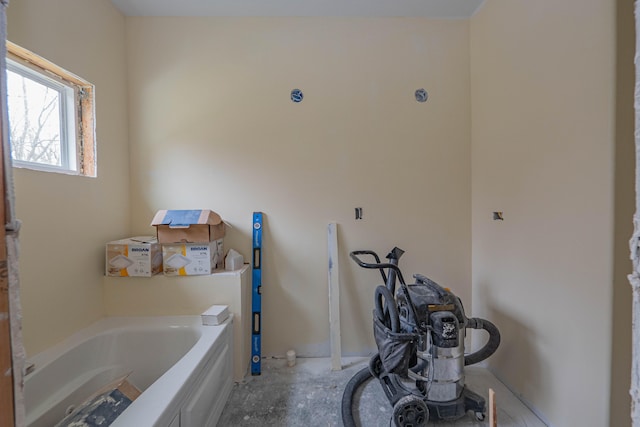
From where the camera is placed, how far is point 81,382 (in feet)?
4.39

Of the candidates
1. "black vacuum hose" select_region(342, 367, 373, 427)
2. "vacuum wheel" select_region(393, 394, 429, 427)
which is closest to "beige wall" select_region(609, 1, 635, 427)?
"vacuum wheel" select_region(393, 394, 429, 427)

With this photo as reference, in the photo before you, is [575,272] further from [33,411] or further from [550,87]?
[33,411]

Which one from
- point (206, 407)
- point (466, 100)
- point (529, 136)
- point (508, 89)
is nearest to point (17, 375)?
point (206, 407)

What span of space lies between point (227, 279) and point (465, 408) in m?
1.60

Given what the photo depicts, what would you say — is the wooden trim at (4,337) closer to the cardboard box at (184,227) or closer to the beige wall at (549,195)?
the cardboard box at (184,227)

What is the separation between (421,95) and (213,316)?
7.11ft

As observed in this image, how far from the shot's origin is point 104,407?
1172mm

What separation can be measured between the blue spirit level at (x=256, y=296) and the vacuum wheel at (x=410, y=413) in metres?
0.98

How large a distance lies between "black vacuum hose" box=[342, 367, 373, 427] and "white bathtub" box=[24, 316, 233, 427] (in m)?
0.72

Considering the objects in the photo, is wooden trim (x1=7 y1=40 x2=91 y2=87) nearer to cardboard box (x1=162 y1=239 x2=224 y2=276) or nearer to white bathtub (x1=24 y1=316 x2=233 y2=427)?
cardboard box (x1=162 y1=239 x2=224 y2=276)

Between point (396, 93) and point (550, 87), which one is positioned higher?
point (396, 93)

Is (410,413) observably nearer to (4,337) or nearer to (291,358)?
(291,358)

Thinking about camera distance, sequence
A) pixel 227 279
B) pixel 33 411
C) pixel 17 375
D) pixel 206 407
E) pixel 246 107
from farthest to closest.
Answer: pixel 246 107, pixel 227 279, pixel 206 407, pixel 33 411, pixel 17 375

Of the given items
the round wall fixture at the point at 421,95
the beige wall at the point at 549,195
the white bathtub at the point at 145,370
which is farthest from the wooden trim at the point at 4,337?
the round wall fixture at the point at 421,95
